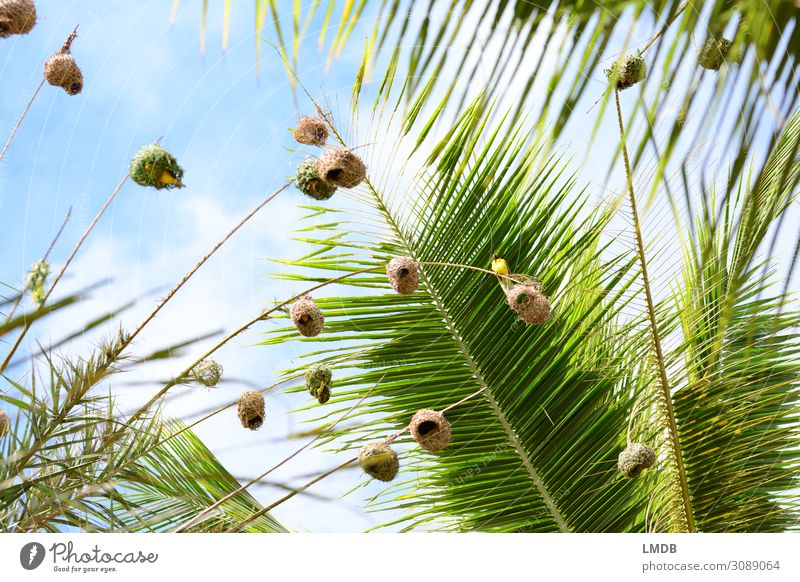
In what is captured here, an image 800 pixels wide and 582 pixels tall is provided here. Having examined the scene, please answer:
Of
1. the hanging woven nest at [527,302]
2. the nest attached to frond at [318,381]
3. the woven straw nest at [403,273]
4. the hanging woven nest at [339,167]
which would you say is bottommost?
the nest attached to frond at [318,381]

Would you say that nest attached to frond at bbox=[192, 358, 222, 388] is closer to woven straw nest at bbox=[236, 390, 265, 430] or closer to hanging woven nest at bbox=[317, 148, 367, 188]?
woven straw nest at bbox=[236, 390, 265, 430]

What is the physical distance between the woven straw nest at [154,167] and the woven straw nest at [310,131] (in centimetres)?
61

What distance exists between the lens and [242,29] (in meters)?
2.76

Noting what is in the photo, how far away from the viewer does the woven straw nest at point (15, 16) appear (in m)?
1.75

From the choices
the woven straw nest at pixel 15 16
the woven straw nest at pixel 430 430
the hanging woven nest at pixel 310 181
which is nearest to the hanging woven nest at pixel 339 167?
the hanging woven nest at pixel 310 181

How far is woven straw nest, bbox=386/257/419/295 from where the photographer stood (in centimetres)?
210

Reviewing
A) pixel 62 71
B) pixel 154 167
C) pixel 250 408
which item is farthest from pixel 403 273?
A: pixel 62 71

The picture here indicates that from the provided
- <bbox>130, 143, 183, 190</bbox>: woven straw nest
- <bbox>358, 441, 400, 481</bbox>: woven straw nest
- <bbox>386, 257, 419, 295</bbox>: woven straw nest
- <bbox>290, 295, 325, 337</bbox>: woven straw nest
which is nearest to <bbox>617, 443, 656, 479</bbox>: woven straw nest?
<bbox>358, 441, 400, 481</bbox>: woven straw nest

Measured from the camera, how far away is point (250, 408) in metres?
1.93

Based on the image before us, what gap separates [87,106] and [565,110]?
7.09 feet

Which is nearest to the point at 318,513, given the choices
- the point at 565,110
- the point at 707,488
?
the point at 707,488

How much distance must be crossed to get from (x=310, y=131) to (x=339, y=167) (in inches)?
14.3

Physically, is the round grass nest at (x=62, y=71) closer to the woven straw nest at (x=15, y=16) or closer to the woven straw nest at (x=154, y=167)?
the woven straw nest at (x=15, y=16)
